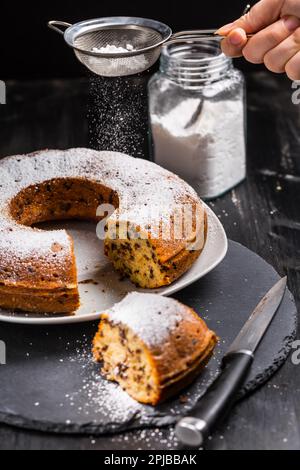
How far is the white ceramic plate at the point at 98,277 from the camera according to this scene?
2168 millimetres

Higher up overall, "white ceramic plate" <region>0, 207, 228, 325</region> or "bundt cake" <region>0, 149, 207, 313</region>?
"bundt cake" <region>0, 149, 207, 313</region>

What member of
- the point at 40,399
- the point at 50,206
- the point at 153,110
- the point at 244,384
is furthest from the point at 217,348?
the point at 153,110

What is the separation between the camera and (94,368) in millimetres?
2100

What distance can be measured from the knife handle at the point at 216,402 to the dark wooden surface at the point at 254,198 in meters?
0.09

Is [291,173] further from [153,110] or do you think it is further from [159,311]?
[159,311]

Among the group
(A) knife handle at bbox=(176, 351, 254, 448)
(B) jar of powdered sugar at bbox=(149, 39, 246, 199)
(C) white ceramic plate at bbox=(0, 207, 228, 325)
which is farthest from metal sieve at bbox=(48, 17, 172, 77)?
(A) knife handle at bbox=(176, 351, 254, 448)

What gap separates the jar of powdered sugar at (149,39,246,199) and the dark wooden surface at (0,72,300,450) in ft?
0.45

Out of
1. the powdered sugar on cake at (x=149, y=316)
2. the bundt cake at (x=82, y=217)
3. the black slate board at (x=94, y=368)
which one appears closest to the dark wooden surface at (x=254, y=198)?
the black slate board at (x=94, y=368)

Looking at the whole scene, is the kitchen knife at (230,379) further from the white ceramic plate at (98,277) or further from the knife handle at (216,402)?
the white ceramic plate at (98,277)

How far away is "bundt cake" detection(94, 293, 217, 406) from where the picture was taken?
1.92 m

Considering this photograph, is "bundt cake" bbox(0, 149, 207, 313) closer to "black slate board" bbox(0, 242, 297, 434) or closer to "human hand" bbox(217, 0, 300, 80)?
"black slate board" bbox(0, 242, 297, 434)

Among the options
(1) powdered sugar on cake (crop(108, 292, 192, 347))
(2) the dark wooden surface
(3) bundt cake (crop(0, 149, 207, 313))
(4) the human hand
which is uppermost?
(4) the human hand

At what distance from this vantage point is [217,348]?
2145mm

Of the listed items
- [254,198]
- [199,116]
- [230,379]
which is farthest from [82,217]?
[230,379]
